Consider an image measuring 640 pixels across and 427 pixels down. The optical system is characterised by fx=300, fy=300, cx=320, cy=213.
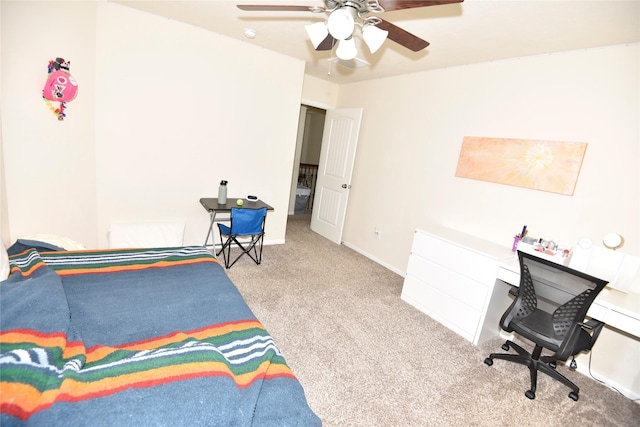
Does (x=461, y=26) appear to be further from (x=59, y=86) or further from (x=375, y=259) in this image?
(x=59, y=86)

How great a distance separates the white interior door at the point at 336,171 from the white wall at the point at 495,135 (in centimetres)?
16

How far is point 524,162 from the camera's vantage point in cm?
275

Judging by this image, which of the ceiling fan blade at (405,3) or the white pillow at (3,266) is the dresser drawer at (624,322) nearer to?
the ceiling fan blade at (405,3)

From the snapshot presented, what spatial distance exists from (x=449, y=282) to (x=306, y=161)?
213 inches

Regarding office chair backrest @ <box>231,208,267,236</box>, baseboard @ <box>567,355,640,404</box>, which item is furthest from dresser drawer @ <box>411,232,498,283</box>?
office chair backrest @ <box>231,208,267,236</box>

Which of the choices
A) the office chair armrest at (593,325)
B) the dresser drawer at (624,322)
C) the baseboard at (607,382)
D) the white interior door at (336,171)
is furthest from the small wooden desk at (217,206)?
the baseboard at (607,382)

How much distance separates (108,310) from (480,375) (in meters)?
2.46

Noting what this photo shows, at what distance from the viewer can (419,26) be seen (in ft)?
7.92

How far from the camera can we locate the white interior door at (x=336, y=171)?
4.49m

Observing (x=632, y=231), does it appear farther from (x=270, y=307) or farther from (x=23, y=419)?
(x=23, y=419)

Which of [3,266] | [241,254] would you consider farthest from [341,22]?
[241,254]

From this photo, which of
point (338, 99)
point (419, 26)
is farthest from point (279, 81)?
point (419, 26)

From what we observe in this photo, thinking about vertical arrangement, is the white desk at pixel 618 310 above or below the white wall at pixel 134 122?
below

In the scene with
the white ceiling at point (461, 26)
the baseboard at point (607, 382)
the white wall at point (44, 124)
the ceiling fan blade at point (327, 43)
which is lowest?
the baseboard at point (607, 382)
